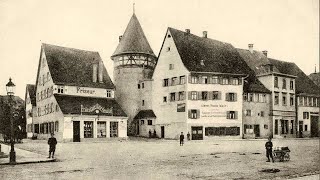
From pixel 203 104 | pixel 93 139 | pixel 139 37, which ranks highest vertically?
pixel 139 37

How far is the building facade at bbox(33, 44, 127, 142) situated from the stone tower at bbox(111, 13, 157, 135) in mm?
3535

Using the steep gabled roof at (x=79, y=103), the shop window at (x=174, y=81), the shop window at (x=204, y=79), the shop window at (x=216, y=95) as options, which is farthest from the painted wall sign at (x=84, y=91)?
the shop window at (x=216, y=95)

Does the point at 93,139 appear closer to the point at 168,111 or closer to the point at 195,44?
the point at 168,111

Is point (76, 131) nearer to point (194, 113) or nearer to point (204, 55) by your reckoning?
point (194, 113)

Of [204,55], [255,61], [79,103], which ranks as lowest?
[79,103]

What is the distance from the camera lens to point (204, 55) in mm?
24156

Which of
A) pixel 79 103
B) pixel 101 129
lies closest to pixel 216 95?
pixel 101 129

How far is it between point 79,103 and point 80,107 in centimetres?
31

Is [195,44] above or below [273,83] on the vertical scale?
above

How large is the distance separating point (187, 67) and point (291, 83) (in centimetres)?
780

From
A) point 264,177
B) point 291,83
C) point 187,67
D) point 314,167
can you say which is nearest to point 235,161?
point 314,167

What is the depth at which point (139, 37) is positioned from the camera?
25359 millimetres

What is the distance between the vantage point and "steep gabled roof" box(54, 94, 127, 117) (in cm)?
2041

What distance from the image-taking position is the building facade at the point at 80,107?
2012 centimetres
